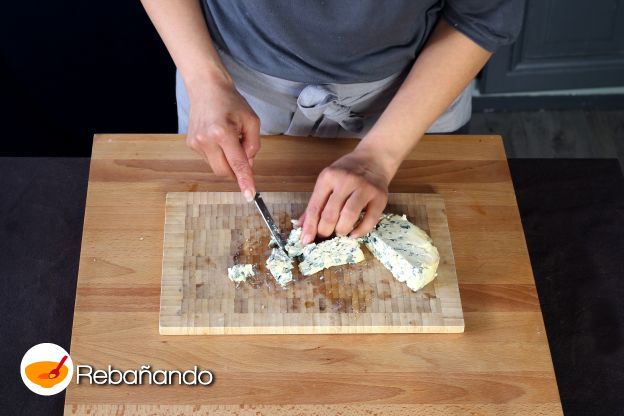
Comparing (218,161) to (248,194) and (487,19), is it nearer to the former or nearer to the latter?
(248,194)

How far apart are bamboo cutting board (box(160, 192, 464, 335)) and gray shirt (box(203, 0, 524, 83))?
277mm

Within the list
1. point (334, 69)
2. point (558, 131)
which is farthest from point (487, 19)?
point (558, 131)

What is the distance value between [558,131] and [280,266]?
1787 millimetres

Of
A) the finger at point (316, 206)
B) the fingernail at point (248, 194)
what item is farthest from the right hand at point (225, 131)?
the finger at point (316, 206)

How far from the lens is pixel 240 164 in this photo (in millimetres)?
1262

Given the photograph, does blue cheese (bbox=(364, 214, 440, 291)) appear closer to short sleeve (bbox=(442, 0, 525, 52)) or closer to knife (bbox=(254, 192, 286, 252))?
knife (bbox=(254, 192, 286, 252))

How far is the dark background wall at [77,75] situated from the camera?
6.56 feet

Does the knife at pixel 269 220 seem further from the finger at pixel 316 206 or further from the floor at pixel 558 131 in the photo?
the floor at pixel 558 131

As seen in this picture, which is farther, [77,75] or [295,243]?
[77,75]

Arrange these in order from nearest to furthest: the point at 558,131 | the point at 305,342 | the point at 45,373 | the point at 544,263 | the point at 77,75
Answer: the point at 305,342 → the point at 45,373 → the point at 544,263 → the point at 77,75 → the point at 558,131

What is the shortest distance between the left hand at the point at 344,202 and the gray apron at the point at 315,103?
177 mm

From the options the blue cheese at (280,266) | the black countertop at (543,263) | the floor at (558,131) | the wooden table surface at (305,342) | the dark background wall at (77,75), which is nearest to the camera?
the wooden table surface at (305,342)

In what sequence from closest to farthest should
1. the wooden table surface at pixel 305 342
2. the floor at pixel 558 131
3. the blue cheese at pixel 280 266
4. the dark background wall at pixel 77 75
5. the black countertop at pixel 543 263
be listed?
the wooden table surface at pixel 305 342, the blue cheese at pixel 280 266, the black countertop at pixel 543 263, the dark background wall at pixel 77 75, the floor at pixel 558 131

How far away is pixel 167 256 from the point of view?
1.29 m
